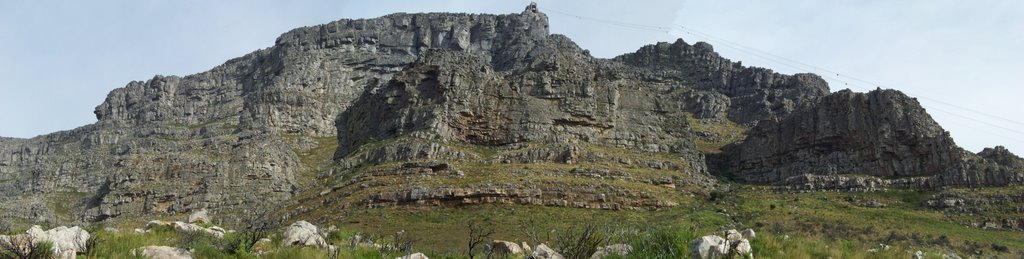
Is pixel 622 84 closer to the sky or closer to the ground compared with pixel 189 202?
closer to the sky

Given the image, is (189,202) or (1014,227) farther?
(189,202)

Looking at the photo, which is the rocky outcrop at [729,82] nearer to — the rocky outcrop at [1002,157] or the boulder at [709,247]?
the rocky outcrop at [1002,157]

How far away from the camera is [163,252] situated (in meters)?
18.4

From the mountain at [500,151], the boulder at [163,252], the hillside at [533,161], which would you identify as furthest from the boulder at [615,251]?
the mountain at [500,151]

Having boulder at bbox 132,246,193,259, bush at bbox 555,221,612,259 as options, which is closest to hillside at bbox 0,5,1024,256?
bush at bbox 555,221,612,259

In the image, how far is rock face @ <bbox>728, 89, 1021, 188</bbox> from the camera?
228 feet

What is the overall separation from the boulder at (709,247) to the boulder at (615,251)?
2.10 meters

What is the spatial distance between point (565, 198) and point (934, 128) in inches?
1567

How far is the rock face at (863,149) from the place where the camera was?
69625mm

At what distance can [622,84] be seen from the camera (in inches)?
3349

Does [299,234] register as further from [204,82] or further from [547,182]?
[204,82]

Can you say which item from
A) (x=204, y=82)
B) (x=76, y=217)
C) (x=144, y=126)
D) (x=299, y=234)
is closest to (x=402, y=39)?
(x=204, y=82)

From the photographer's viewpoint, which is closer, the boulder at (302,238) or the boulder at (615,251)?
the boulder at (615,251)

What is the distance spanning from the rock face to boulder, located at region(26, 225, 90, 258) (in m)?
63.8
